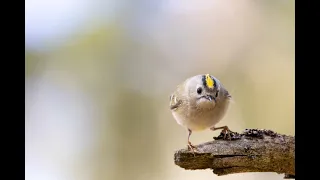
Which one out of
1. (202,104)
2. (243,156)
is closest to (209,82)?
(202,104)

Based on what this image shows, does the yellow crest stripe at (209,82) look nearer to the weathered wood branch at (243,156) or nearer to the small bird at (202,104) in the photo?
the small bird at (202,104)

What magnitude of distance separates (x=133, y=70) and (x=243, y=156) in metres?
0.36

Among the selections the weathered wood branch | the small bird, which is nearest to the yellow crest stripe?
the small bird

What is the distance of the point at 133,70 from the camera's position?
83cm

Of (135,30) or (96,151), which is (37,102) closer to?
(96,151)

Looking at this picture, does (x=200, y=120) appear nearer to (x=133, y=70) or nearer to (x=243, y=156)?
(x=243, y=156)

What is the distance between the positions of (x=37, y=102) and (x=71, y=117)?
0.10 meters

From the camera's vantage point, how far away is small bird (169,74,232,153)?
0.65m

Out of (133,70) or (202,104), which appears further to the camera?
(133,70)

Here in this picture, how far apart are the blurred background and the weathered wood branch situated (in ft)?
0.41

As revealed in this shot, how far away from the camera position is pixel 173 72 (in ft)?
2.65

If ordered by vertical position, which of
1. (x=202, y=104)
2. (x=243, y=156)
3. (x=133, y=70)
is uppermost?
(x=133, y=70)
